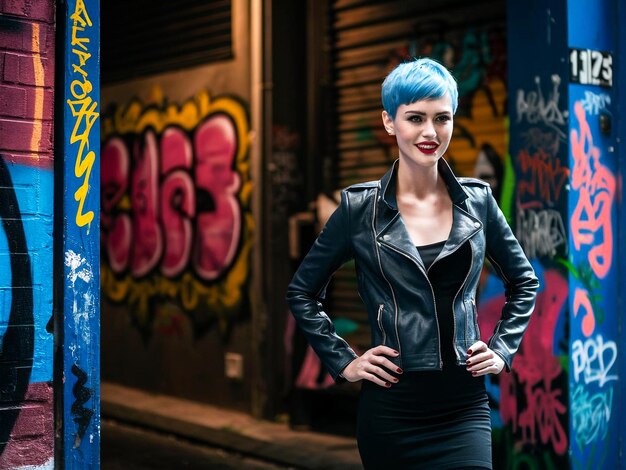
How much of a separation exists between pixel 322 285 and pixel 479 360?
0.60 metres

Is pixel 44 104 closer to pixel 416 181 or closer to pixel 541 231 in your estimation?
pixel 416 181

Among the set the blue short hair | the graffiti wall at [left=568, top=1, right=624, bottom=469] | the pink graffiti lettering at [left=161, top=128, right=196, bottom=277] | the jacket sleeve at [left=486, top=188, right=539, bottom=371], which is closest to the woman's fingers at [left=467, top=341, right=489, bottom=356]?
the jacket sleeve at [left=486, top=188, right=539, bottom=371]

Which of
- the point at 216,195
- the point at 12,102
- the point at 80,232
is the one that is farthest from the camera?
the point at 216,195

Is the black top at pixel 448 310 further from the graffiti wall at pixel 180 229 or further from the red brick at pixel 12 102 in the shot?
the graffiti wall at pixel 180 229

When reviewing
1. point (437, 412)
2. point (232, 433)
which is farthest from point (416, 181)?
point (232, 433)

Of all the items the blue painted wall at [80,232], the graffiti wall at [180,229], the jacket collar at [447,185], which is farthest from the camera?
the graffiti wall at [180,229]

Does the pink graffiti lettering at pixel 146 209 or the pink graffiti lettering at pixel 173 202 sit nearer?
the pink graffiti lettering at pixel 173 202

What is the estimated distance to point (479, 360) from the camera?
3457mm

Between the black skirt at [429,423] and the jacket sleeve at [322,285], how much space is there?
23 centimetres

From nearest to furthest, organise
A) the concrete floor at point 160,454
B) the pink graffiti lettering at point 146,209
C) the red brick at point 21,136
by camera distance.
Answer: the red brick at point 21,136, the concrete floor at point 160,454, the pink graffiti lettering at point 146,209

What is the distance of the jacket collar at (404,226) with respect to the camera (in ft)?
11.5

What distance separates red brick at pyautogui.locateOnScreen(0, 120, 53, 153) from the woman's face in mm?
1553

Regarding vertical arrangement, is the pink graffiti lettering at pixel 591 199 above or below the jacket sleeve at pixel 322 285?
above

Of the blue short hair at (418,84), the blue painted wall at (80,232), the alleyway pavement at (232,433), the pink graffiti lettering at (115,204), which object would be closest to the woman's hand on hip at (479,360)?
the blue short hair at (418,84)
